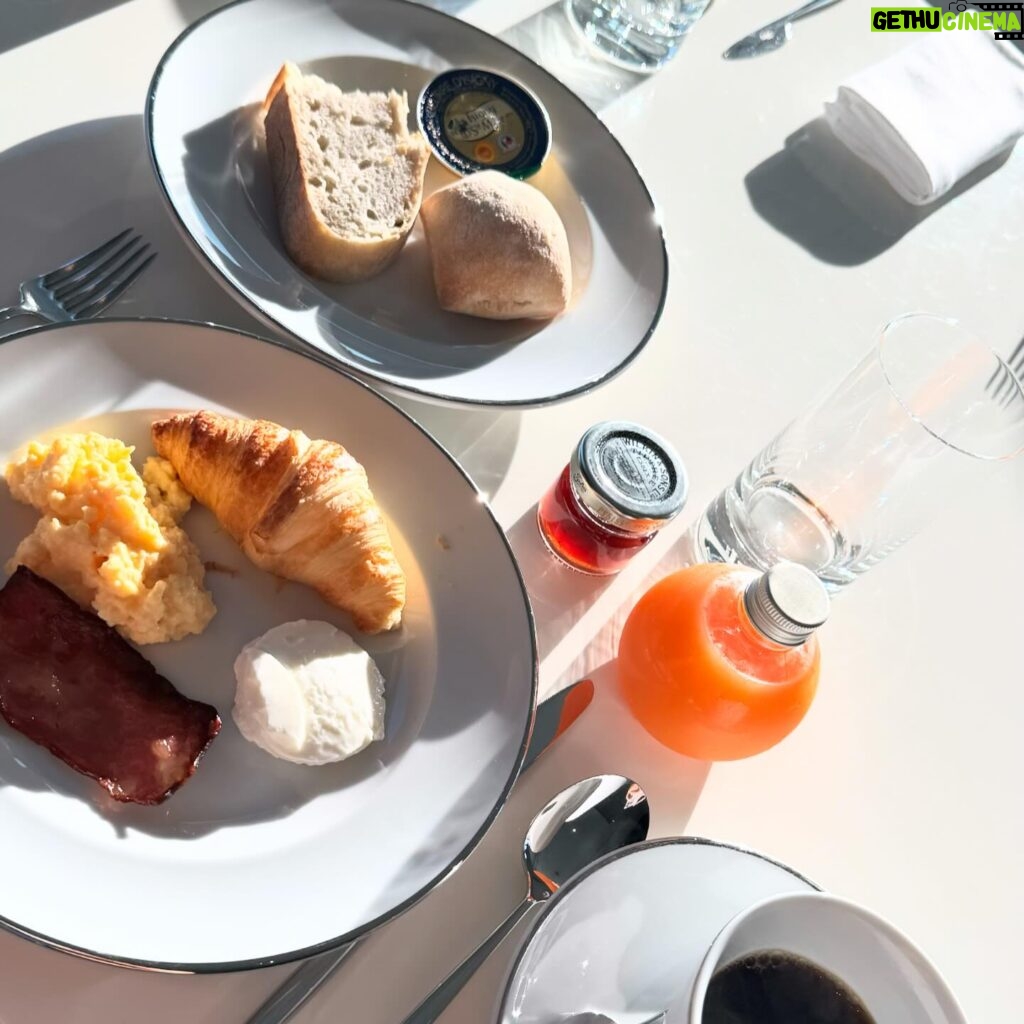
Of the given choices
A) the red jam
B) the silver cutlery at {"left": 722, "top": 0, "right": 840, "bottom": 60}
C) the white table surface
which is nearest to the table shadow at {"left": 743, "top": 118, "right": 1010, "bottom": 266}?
the white table surface

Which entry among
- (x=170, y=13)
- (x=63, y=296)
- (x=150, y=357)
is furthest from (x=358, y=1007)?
(x=170, y=13)

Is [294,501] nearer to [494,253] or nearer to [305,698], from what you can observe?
[305,698]

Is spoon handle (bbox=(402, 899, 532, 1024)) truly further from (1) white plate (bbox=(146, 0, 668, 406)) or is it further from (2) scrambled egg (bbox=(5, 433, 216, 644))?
(1) white plate (bbox=(146, 0, 668, 406))

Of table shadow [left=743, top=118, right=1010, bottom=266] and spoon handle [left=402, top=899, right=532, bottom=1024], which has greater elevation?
table shadow [left=743, top=118, right=1010, bottom=266]

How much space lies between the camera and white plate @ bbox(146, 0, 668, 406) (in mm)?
954

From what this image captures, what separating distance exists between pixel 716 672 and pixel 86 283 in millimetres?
663

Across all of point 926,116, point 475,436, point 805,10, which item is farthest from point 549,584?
point 805,10

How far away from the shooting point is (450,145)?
117cm

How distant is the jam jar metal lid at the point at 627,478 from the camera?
89 cm

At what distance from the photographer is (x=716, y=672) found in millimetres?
832

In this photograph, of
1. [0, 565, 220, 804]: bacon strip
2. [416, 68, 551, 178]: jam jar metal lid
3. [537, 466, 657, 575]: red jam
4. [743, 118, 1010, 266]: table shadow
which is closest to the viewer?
[0, 565, 220, 804]: bacon strip

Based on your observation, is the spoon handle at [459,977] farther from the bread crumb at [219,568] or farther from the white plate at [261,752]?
the bread crumb at [219,568]

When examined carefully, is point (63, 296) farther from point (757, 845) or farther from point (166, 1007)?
point (757, 845)

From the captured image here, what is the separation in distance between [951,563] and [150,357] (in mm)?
912
